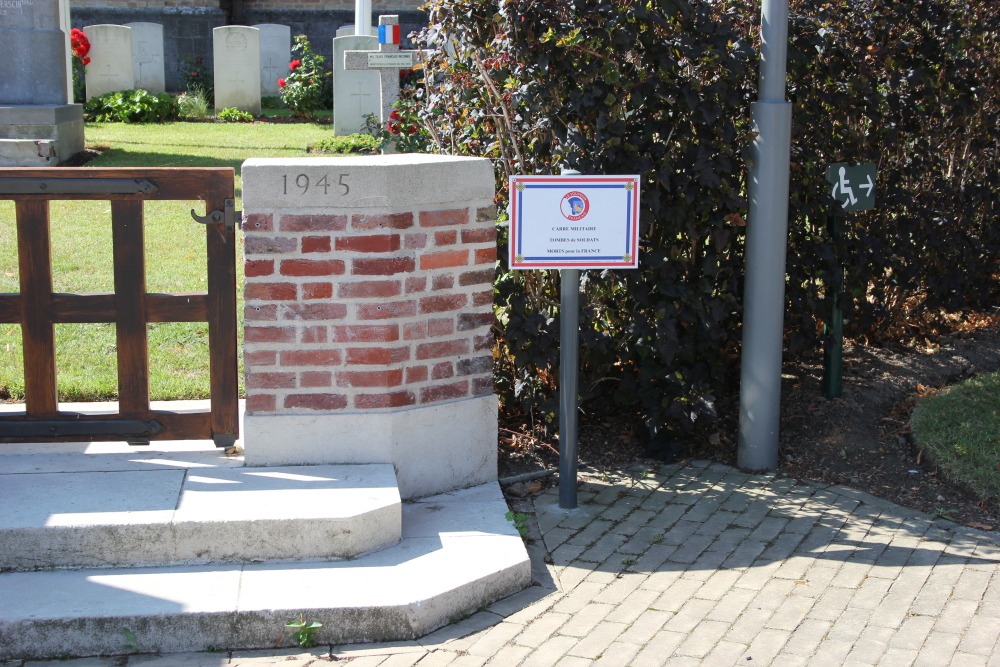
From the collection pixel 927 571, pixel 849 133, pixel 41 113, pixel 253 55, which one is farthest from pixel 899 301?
pixel 253 55

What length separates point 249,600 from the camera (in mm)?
3787

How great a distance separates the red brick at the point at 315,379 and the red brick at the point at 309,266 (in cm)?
41

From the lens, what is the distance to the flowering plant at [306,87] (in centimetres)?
1852

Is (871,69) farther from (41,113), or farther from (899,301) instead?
(41,113)

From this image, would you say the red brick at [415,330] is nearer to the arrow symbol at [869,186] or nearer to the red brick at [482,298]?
the red brick at [482,298]

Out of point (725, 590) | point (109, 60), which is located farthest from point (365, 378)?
point (109, 60)

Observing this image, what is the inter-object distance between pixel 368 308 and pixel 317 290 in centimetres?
21

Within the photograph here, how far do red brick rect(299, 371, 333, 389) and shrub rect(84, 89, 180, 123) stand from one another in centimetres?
1316

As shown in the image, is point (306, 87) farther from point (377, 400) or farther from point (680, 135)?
point (377, 400)

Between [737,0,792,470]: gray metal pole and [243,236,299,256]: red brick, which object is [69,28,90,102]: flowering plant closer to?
[243,236,299,256]: red brick

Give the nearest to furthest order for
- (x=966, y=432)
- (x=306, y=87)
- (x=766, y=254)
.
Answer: (x=766, y=254) → (x=966, y=432) → (x=306, y=87)

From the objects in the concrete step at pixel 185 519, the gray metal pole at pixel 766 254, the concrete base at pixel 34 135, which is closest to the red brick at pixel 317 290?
the concrete step at pixel 185 519

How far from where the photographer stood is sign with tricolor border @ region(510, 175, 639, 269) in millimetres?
4496

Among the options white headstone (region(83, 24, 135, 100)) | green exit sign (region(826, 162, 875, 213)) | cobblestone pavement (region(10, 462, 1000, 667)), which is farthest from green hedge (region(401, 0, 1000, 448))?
white headstone (region(83, 24, 135, 100))
